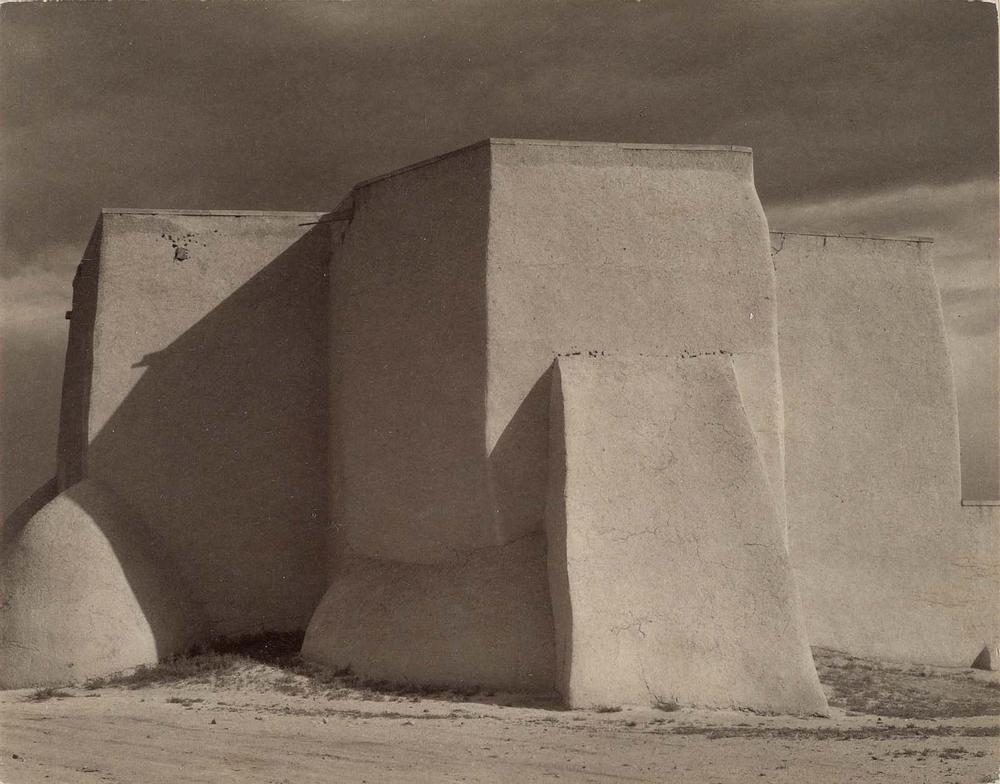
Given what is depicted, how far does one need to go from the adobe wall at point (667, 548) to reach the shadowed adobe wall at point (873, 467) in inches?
115

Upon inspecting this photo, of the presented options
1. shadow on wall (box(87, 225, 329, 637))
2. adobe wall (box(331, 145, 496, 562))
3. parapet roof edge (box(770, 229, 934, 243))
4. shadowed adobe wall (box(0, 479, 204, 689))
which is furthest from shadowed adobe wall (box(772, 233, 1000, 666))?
shadowed adobe wall (box(0, 479, 204, 689))

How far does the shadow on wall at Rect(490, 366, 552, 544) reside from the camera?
1223 cm

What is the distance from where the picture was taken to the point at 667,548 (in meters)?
11.5

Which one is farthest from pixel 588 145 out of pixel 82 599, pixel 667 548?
pixel 82 599

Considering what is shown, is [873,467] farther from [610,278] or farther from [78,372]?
[78,372]

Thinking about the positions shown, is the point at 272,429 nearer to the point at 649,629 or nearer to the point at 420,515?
the point at 420,515

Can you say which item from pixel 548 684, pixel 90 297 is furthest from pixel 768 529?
pixel 90 297

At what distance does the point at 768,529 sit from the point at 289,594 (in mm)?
6272

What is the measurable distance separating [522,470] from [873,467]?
17.2 feet

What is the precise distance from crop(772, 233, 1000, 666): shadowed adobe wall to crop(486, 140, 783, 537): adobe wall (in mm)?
2071

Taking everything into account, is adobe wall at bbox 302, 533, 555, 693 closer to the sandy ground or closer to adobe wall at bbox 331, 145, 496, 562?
adobe wall at bbox 331, 145, 496, 562

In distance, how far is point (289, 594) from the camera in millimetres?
14664

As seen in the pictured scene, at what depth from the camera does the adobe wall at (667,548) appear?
10953mm

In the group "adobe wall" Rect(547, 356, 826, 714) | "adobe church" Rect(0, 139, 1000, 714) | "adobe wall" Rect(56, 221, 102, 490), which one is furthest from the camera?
"adobe wall" Rect(56, 221, 102, 490)
